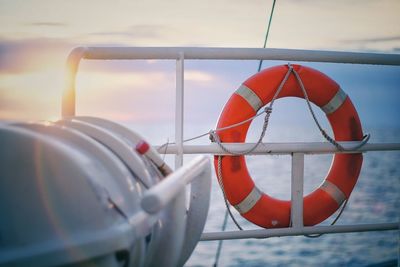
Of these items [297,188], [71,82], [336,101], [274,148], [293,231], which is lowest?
[293,231]

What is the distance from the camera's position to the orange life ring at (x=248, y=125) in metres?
2.62

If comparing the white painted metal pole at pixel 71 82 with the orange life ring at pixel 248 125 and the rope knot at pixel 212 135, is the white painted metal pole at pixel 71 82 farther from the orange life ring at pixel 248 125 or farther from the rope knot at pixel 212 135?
the orange life ring at pixel 248 125

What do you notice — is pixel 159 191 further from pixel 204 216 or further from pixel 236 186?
pixel 236 186

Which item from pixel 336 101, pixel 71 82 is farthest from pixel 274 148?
pixel 71 82

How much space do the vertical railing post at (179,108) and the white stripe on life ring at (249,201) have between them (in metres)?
0.59

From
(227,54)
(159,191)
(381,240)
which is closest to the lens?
(159,191)

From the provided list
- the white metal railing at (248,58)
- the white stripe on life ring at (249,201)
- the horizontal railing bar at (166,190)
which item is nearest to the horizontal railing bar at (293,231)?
the white metal railing at (248,58)

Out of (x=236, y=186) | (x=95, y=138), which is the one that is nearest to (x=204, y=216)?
(x=95, y=138)

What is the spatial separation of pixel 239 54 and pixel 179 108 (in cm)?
34

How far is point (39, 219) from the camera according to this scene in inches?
43.2

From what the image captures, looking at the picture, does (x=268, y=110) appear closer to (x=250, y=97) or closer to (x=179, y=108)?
A: (x=250, y=97)

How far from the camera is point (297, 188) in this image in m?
2.44

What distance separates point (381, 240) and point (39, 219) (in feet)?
38.3

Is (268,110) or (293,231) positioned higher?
(268,110)
